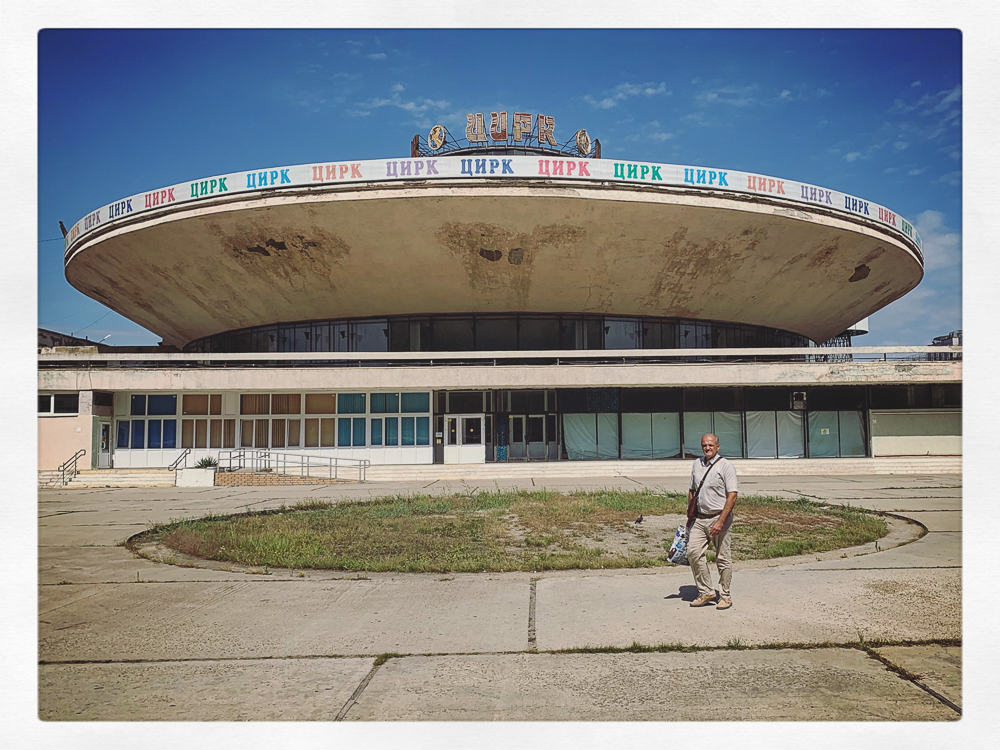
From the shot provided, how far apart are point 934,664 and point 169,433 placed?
3253 cm

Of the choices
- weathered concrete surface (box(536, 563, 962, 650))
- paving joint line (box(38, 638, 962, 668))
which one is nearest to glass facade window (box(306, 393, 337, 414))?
weathered concrete surface (box(536, 563, 962, 650))

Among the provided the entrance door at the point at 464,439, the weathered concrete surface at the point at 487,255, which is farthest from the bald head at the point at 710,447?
the entrance door at the point at 464,439

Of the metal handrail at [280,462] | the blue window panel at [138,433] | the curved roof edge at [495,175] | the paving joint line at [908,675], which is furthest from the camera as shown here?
the blue window panel at [138,433]

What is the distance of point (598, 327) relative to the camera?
34.0 m

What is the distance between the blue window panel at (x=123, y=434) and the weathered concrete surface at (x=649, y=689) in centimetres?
3070

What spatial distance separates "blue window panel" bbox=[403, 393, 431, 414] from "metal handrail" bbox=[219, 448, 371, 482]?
3081mm

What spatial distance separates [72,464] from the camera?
29.2m

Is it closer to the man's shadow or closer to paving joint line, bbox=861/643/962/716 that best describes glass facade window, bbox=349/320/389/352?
the man's shadow

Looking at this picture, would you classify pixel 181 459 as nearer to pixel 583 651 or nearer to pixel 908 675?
pixel 583 651

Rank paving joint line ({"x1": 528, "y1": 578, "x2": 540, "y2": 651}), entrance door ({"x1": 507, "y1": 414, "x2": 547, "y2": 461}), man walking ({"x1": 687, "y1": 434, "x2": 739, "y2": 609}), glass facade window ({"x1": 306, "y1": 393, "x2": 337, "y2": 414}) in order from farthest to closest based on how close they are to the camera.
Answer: entrance door ({"x1": 507, "y1": 414, "x2": 547, "y2": 461}) < glass facade window ({"x1": 306, "y1": 393, "x2": 337, "y2": 414}) < man walking ({"x1": 687, "y1": 434, "x2": 739, "y2": 609}) < paving joint line ({"x1": 528, "y1": 578, "x2": 540, "y2": 651})

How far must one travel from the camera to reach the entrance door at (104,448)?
30359mm

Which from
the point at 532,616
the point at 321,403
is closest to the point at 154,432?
the point at 321,403

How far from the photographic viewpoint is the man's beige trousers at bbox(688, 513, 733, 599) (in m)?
7.27

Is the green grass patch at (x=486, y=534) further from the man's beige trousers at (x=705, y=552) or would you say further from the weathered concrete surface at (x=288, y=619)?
the man's beige trousers at (x=705, y=552)
